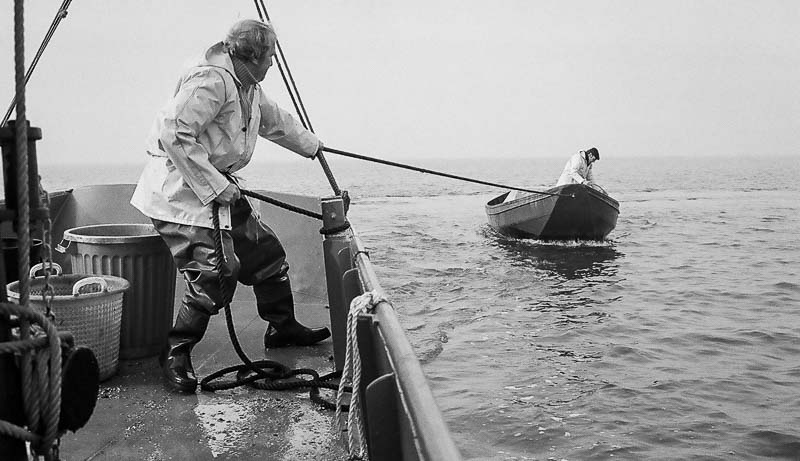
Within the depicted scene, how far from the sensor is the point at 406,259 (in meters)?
16.0

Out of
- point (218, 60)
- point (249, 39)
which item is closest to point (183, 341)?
point (218, 60)

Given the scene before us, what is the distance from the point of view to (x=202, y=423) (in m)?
3.25

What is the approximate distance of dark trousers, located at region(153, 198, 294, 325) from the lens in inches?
140

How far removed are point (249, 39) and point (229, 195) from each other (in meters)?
0.78

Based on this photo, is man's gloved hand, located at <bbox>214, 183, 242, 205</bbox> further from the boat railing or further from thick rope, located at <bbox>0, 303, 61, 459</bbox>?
thick rope, located at <bbox>0, 303, 61, 459</bbox>

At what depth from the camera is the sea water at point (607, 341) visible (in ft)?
19.3

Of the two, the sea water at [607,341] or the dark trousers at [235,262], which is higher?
the dark trousers at [235,262]

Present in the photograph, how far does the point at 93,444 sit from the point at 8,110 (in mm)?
2109

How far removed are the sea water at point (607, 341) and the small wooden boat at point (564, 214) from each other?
454 mm

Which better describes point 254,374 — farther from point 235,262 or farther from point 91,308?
point 91,308

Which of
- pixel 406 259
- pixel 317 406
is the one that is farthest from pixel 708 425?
pixel 406 259

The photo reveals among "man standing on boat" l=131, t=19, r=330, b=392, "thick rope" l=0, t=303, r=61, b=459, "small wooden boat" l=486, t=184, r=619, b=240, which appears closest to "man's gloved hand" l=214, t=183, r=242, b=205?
"man standing on boat" l=131, t=19, r=330, b=392

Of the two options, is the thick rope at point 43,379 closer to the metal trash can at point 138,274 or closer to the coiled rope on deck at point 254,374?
the coiled rope on deck at point 254,374

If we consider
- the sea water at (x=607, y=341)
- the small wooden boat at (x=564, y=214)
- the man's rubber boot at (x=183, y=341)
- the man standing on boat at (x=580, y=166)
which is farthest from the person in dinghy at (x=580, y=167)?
the man's rubber boot at (x=183, y=341)
